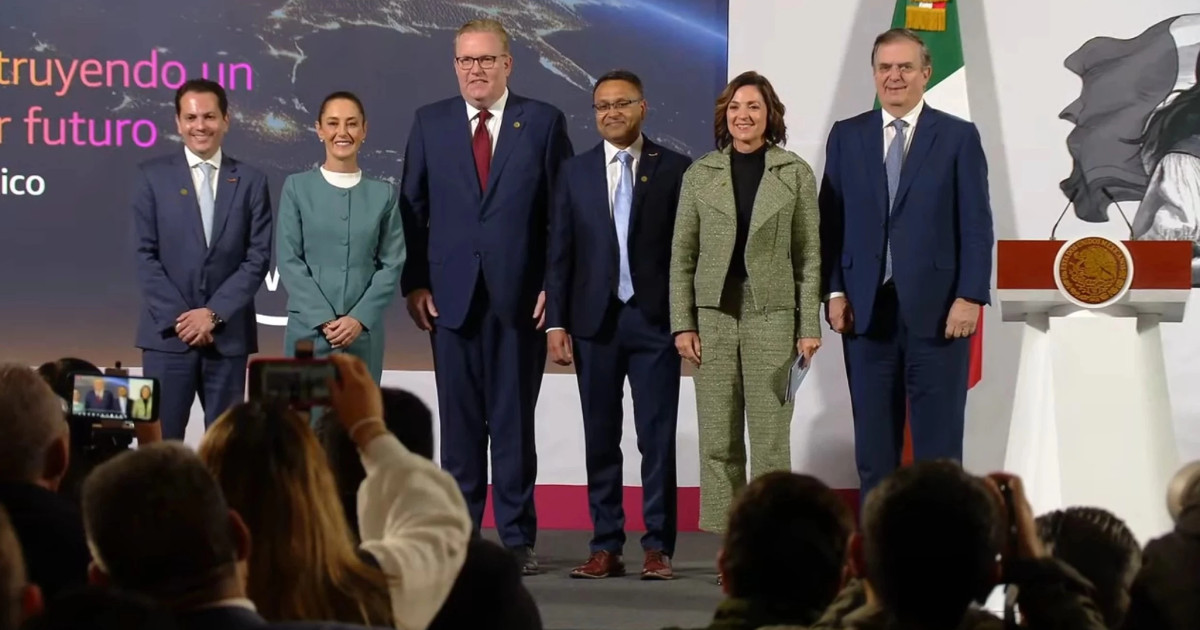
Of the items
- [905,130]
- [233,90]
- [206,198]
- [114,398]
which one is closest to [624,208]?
[905,130]

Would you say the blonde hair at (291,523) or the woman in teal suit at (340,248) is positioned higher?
the woman in teal suit at (340,248)

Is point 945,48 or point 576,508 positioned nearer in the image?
point 945,48

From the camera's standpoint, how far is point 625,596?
463 centimetres

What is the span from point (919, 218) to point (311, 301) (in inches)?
74.5

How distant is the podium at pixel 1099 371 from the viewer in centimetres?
421

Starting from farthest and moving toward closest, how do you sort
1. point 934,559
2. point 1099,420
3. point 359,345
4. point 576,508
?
1. point 576,508
2. point 359,345
3. point 1099,420
4. point 934,559

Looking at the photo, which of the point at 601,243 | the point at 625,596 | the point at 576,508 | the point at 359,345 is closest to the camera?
the point at 625,596

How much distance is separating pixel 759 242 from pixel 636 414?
26.8 inches

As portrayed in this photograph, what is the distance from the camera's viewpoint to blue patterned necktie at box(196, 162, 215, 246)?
5248 millimetres

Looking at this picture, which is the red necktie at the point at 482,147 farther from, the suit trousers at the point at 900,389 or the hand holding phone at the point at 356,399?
the hand holding phone at the point at 356,399

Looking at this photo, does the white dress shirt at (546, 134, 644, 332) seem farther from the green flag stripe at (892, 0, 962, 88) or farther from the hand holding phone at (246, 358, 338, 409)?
the hand holding phone at (246, 358, 338, 409)

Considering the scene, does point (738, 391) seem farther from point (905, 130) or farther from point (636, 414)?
point (905, 130)

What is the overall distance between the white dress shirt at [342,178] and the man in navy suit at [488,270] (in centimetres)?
22

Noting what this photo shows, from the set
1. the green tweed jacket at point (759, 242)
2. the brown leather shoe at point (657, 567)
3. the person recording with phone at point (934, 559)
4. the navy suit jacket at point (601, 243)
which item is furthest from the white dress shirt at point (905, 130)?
the person recording with phone at point (934, 559)
